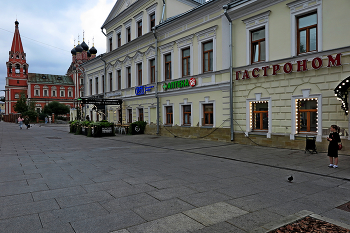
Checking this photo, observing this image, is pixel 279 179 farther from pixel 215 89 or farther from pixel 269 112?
pixel 215 89

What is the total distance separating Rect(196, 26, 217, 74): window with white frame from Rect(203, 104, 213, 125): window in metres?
2.41

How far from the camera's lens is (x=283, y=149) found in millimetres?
12789

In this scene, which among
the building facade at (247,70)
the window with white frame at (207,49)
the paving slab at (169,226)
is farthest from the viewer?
the window with white frame at (207,49)

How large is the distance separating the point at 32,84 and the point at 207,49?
86310mm

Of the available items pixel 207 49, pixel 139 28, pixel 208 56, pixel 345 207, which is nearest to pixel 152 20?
pixel 139 28

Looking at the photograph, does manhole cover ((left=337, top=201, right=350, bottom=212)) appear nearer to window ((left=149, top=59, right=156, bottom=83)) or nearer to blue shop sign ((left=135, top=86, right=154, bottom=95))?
blue shop sign ((left=135, top=86, right=154, bottom=95))

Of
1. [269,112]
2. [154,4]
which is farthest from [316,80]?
[154,4]

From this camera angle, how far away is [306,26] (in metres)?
12.4

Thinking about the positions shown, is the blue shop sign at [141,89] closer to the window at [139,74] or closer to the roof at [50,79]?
the window at [139,74]

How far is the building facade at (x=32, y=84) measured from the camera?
8656cm

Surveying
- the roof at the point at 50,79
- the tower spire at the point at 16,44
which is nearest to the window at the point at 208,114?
the roof at the point at 50,79

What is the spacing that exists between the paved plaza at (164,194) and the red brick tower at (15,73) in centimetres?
9257

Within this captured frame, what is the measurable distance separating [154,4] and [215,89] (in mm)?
10591

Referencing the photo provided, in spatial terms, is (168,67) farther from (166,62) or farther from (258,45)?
(258,45)
